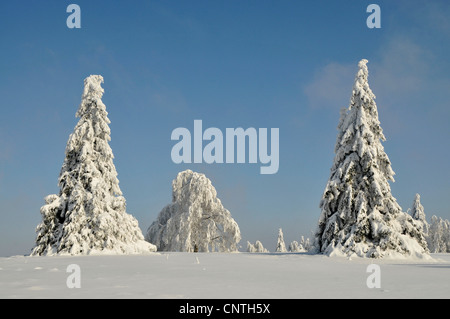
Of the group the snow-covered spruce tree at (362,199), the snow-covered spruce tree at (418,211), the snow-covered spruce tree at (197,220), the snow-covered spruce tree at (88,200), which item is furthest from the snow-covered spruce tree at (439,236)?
the snow-covered spruce tree at (88,200)

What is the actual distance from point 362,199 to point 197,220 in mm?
22913

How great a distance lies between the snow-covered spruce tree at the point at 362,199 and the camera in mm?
19734

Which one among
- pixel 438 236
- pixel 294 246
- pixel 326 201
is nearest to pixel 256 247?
pixel 294 246

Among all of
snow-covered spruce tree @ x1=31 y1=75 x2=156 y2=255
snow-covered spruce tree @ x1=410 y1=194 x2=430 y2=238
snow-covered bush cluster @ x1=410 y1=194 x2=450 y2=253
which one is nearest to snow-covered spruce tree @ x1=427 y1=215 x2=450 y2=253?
snow-covered bush cluster @ x1=410 y1=194 x2=450 y2=253

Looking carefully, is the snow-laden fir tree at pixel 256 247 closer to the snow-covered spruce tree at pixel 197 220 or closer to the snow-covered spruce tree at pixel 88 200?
the snow-covered spruce tree at pixel 197 220

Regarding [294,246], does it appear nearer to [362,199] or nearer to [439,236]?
[439,236]

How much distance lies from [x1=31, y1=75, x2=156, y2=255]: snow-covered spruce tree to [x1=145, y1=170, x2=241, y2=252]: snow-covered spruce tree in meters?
14.3

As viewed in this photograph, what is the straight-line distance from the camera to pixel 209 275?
894 centimetres

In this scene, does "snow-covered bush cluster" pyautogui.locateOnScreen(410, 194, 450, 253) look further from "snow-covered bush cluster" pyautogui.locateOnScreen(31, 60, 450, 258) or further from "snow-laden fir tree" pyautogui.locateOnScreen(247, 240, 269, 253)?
"snow-covered bush cluster" pyautogui.locateOnScreen(31, 60, 450, 258)

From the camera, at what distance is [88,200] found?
885 inches

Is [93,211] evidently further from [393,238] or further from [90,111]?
[393,238]

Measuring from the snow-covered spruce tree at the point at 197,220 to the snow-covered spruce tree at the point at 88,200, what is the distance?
14.3 metres

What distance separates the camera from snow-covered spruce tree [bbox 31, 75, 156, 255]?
2195 centimetres
